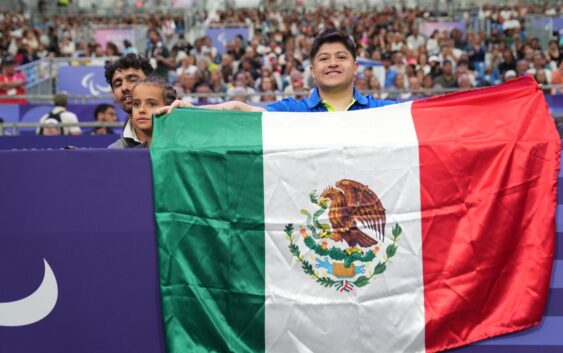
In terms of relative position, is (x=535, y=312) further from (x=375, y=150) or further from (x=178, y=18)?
(x=178, y=18)

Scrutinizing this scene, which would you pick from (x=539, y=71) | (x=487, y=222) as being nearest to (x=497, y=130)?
(x=487, y=222)

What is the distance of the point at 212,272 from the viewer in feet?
12.8

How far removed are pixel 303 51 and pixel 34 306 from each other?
13939 mm

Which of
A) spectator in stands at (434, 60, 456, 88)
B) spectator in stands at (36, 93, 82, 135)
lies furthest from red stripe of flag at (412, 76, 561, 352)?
spectator in stands at (434, 60, 456, 88)

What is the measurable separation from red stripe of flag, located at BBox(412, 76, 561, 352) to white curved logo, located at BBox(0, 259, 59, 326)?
72.7 inches

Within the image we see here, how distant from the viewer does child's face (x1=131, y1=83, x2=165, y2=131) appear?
4.39 meters

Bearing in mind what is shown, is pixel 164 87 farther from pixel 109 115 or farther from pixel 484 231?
pixel 109 115

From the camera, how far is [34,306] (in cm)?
392

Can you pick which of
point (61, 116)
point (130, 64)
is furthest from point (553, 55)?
point (130, 64)

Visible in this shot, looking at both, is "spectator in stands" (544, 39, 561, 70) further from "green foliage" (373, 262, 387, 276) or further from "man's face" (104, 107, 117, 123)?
A: "green foliage" (373, 262, 387, 276)

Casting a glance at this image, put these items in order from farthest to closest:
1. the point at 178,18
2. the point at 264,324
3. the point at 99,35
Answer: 1. the point at 178,18
2. the point at 99,35
3. the point at 264,324

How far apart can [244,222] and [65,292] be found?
0.96m

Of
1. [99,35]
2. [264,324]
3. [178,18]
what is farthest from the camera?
[178,18]

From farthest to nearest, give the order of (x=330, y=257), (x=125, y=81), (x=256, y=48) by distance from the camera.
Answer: (x=256, y=48) → (x=125, y=81) → (x=330, y=257)
